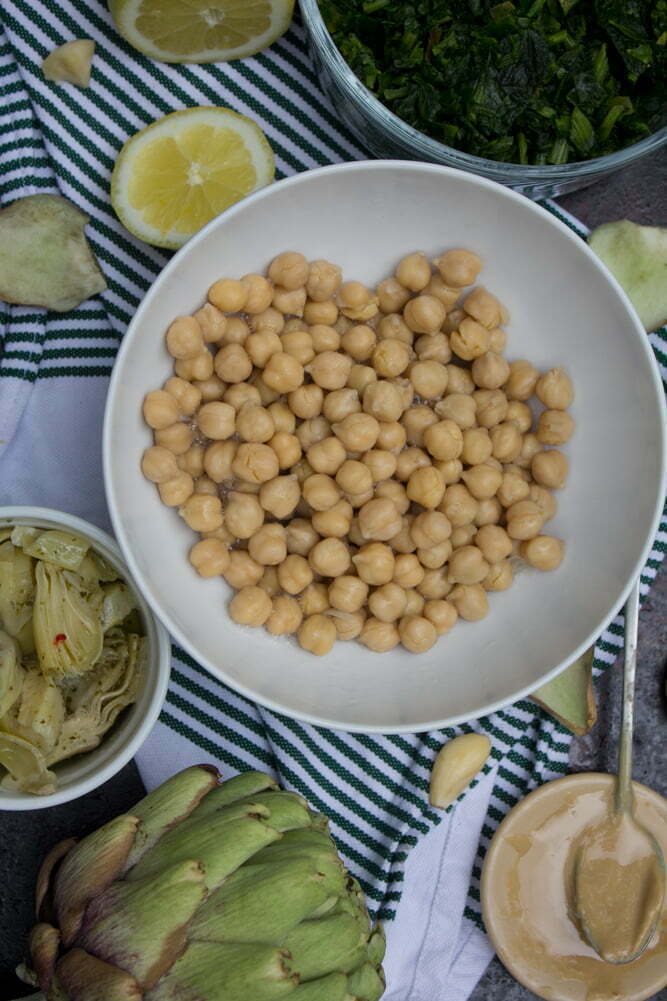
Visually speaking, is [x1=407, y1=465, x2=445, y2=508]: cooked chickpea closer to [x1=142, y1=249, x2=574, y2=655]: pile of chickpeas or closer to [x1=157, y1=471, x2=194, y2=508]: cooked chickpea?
[x1=142, y1=249, x2=574, y2=655]: pile of chickpeas

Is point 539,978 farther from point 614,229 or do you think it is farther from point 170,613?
point 614,229

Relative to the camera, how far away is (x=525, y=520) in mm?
1136

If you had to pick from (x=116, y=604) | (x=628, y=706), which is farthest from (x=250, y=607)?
(x=628, y=706)

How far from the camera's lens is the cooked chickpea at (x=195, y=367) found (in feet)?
3.64

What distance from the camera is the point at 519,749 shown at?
1295 mm

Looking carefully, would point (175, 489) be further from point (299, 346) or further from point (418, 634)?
point (418, 634)

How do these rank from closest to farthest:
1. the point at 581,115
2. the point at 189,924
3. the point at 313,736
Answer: the point at 189,924, the point at 581,115, the point at 313,736

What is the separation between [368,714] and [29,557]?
0.41 meters

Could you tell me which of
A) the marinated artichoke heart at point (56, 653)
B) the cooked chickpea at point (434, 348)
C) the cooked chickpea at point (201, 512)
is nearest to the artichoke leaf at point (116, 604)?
the marinated artichoke heart at point (56, 653)

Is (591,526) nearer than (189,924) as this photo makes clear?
No

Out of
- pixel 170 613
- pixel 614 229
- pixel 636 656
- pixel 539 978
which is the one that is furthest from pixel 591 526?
pixel 539 978

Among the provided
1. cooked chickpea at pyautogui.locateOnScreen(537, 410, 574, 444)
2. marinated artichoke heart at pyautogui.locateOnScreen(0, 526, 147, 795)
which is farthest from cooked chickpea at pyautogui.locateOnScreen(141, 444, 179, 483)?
cooked chickpea at pyautogui.locateOnScreen(537, 410, 574, 444)

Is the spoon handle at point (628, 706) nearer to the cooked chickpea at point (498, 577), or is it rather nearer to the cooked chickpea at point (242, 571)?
the cooked chickpea at point (498, 577)

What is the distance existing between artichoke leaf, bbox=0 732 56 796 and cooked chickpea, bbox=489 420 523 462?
605 millimetres
